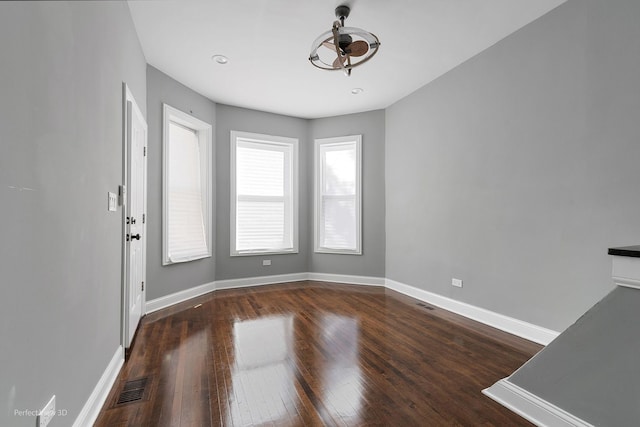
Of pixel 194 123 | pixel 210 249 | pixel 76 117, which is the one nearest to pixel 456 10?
pixel 76 117

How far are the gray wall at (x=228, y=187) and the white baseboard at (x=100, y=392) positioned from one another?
97.5 inches

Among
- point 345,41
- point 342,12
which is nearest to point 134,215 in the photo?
point 345,41

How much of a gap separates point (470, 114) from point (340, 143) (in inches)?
88.6

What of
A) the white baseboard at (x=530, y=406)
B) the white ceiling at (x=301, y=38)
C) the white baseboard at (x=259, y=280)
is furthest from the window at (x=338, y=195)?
the white baseboard at (x=530, y=406)

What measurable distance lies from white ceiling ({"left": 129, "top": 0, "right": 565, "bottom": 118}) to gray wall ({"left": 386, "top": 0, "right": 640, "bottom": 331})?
1.10ft

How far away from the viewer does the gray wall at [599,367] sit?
1293 mm

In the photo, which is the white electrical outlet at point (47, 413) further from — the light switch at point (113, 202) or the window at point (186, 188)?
the window at point (186, 188)

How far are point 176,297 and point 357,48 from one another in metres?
3.55

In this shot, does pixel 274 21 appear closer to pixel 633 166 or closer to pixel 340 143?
pixel 340 143

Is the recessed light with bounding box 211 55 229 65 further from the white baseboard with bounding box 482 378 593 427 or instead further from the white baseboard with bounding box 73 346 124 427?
the white baseboard with bounding box 482 378 593 427

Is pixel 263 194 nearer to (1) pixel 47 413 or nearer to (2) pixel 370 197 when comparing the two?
(2) pixel 370 197

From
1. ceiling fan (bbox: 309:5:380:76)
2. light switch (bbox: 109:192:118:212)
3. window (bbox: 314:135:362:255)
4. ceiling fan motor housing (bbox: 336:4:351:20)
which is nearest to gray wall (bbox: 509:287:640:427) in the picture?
ceiling fan (bbox: 309:5:380:76)

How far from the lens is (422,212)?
4.14m

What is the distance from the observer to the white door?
244 cm
